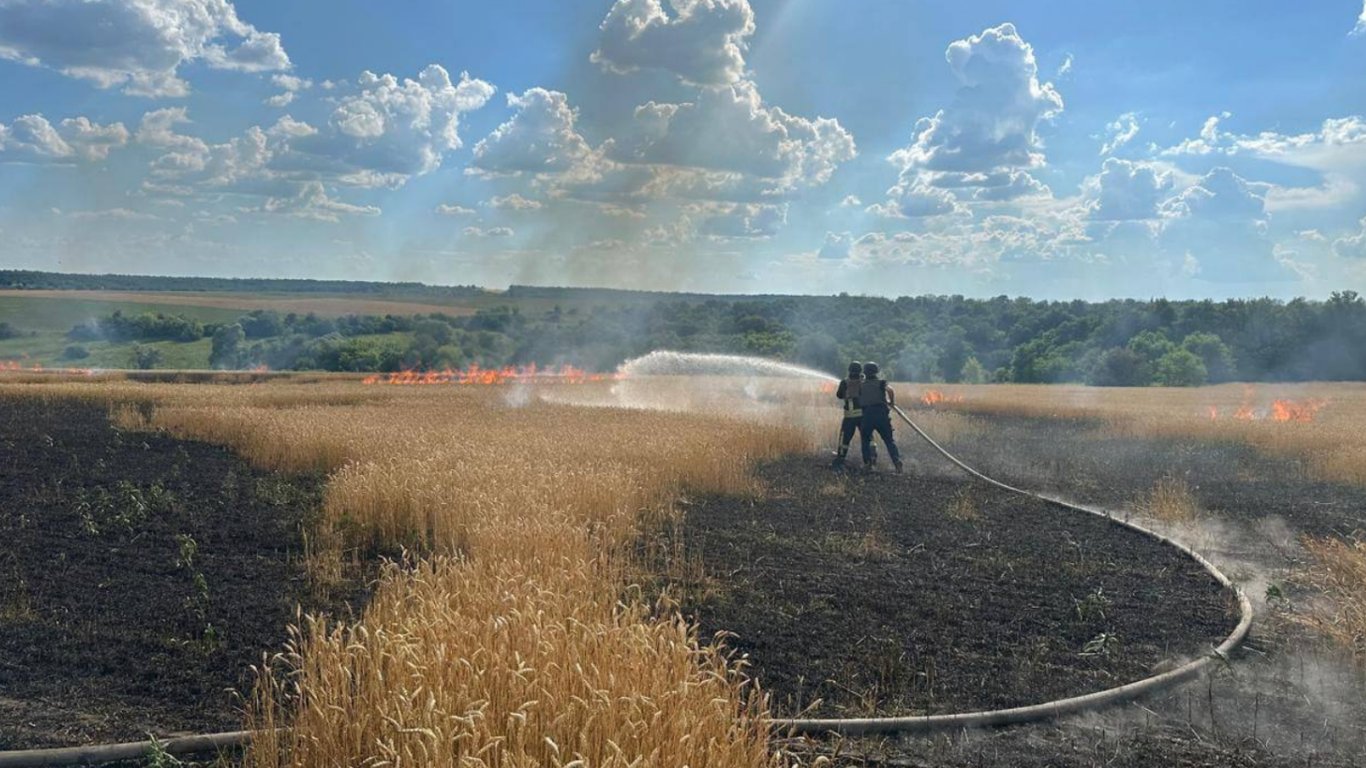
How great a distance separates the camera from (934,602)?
8.81 metres

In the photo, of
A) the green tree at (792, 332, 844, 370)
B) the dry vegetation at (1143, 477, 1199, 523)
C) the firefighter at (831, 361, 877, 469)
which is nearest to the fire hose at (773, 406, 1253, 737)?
the dry vegetation at (1143, 477, 1199, 523)

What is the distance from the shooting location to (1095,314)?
8750 cm

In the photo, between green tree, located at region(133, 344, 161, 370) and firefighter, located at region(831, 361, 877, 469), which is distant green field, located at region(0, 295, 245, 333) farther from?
firefighter, located at region(831, 361, 877, 469)

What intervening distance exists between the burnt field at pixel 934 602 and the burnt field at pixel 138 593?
3501 millimetres

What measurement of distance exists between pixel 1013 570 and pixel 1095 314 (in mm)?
84188

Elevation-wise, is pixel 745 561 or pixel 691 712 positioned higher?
pixel 691 712

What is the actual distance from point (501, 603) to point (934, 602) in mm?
4409

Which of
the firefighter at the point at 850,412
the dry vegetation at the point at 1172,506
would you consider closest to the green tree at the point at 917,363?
the firefighter at the point at 850,412

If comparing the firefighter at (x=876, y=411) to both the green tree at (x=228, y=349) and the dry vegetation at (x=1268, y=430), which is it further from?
the green tree at (x=228, y=349)

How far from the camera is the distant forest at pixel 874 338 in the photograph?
6862cm

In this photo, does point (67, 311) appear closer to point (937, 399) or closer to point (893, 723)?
point (937, 399)

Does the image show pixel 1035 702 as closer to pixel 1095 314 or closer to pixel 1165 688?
pixel 1165 688

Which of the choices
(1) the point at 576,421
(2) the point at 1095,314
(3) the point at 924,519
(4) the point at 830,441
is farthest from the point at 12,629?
(2) the point at 1095,314

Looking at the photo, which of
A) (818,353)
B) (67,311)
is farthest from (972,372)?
(67,311)
